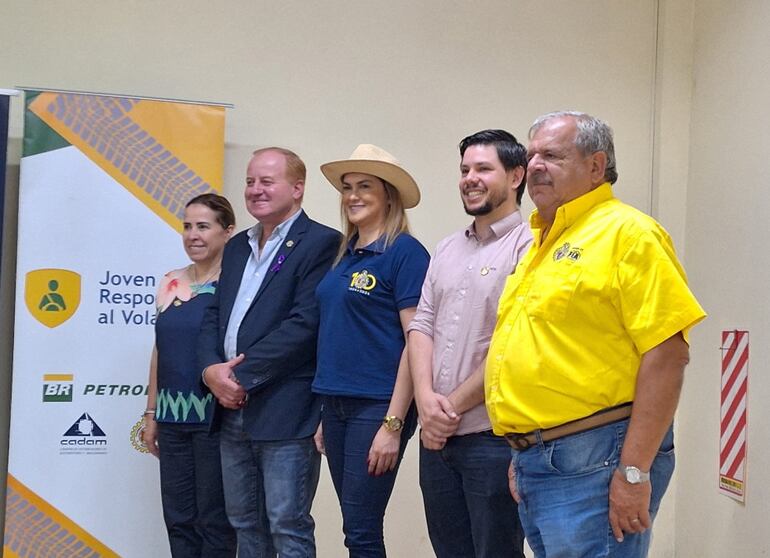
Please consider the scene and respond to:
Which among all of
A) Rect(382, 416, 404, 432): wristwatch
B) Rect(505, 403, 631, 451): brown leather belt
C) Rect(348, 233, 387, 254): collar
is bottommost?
Rect(382, 416, 404, 432): wristwatch

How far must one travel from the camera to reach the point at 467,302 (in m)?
2.35

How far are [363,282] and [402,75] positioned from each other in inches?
74.6

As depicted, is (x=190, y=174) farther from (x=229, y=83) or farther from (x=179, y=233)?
(x=229, y=83)

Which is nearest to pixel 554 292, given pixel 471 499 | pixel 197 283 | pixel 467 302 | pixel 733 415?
pixel 467 302

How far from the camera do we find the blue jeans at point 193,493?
288 cm

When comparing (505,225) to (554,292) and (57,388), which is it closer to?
(554,292)

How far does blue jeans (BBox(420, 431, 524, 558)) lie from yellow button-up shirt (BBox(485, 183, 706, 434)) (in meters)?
0.32

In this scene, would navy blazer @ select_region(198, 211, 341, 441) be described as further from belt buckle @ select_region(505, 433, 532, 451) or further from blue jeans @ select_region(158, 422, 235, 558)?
belt buckle @ select_region(505, 433, 532, 451)

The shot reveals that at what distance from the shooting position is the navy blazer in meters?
2.68

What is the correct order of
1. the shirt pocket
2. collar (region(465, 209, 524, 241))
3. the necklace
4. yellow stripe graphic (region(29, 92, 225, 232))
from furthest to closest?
yellow stripe graphic (region(29, 92, 225, 232)) < the necklace < collar (region(465, 209, 524, 241)) < the shirt pocket

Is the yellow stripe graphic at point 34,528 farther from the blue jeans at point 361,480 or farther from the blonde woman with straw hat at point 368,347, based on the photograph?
the blue jeans at point 361,480

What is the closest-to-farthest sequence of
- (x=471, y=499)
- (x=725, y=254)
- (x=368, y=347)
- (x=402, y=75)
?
(x=471, y=499) < (x=368, y=347) < (x=725, y=254) < (x=402, y=75)

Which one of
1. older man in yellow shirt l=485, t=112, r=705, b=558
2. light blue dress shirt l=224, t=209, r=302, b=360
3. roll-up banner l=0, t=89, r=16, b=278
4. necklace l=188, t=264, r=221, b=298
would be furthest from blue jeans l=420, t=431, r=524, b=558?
roll-up banner l=0, t=89, r=16, b=278

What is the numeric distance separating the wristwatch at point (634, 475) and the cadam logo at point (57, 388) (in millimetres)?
2471
